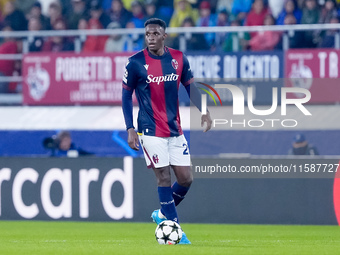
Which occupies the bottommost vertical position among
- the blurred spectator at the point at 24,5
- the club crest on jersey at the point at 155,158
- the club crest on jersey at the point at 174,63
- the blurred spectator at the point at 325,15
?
the club crest on jersey at the point at 155,158

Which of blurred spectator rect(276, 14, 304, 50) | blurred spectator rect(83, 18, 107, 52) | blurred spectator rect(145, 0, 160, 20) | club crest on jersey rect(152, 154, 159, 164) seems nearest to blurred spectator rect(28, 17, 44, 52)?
blurred spectator rect(83, 18, 107, 52)

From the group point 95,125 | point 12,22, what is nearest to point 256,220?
point 95,125

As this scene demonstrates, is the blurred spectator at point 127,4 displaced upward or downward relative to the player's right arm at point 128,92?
upward

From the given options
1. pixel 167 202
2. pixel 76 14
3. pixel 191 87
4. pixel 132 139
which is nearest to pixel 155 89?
pixel 191 87

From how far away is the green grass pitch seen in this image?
8359mm

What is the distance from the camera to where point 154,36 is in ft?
29.0

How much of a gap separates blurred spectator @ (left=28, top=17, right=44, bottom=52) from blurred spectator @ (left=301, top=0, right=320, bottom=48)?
5.33 meters

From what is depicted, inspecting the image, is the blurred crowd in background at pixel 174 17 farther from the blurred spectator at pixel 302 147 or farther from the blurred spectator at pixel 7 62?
the blurred spectator at pixel 302 147

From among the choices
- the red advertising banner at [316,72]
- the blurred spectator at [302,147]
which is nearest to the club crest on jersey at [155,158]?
the blurred spectator at [302,147]

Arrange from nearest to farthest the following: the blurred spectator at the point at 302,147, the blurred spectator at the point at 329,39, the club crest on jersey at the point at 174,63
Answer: the club crest on jersey at the point at 174,63 → the blurred spectator at the point at 302,147 → the blurred spectator at the point at 329,39

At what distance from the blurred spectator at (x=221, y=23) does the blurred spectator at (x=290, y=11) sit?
40.1 inches

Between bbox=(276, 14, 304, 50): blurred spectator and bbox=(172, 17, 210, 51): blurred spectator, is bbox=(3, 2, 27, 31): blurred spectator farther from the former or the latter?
bbox=(276, 14, 304, 50): blurred spectator

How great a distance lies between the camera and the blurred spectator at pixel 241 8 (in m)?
16.9

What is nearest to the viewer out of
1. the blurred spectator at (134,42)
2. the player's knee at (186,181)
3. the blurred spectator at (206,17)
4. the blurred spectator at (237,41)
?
the player's knee at (186,181)
